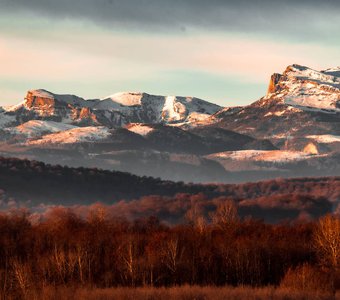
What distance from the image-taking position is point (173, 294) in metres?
150

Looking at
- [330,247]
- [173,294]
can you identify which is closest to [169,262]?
[173,294]

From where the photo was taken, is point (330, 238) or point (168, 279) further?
point (330, 238)

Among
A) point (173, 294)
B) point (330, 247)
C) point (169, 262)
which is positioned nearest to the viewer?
point (173, 294)

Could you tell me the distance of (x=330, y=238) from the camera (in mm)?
188500

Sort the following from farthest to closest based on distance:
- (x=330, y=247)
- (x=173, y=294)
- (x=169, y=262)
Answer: (x=330, y=247)
(x=169, y=262)
(x=173, y=294)

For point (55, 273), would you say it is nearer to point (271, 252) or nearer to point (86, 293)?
point (86, 293)

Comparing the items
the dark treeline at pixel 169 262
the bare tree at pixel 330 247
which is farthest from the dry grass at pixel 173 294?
the bare tree at pixel 330 247

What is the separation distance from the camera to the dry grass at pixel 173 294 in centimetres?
14400

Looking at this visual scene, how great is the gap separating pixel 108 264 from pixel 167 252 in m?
13.2

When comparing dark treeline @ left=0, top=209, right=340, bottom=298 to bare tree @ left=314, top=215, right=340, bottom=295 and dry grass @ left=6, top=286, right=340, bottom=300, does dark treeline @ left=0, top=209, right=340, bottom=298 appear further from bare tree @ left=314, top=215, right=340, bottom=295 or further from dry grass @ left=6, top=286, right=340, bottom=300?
dry grass @ left=6, top=286, right=340, bottom=300

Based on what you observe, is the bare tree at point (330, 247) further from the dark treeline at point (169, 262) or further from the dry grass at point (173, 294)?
the dry grass at point (173, 294)

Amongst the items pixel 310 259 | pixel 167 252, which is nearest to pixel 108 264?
pixel 167 252

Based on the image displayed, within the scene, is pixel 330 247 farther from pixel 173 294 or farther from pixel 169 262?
pixel 173 294

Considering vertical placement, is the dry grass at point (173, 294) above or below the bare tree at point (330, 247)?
below
